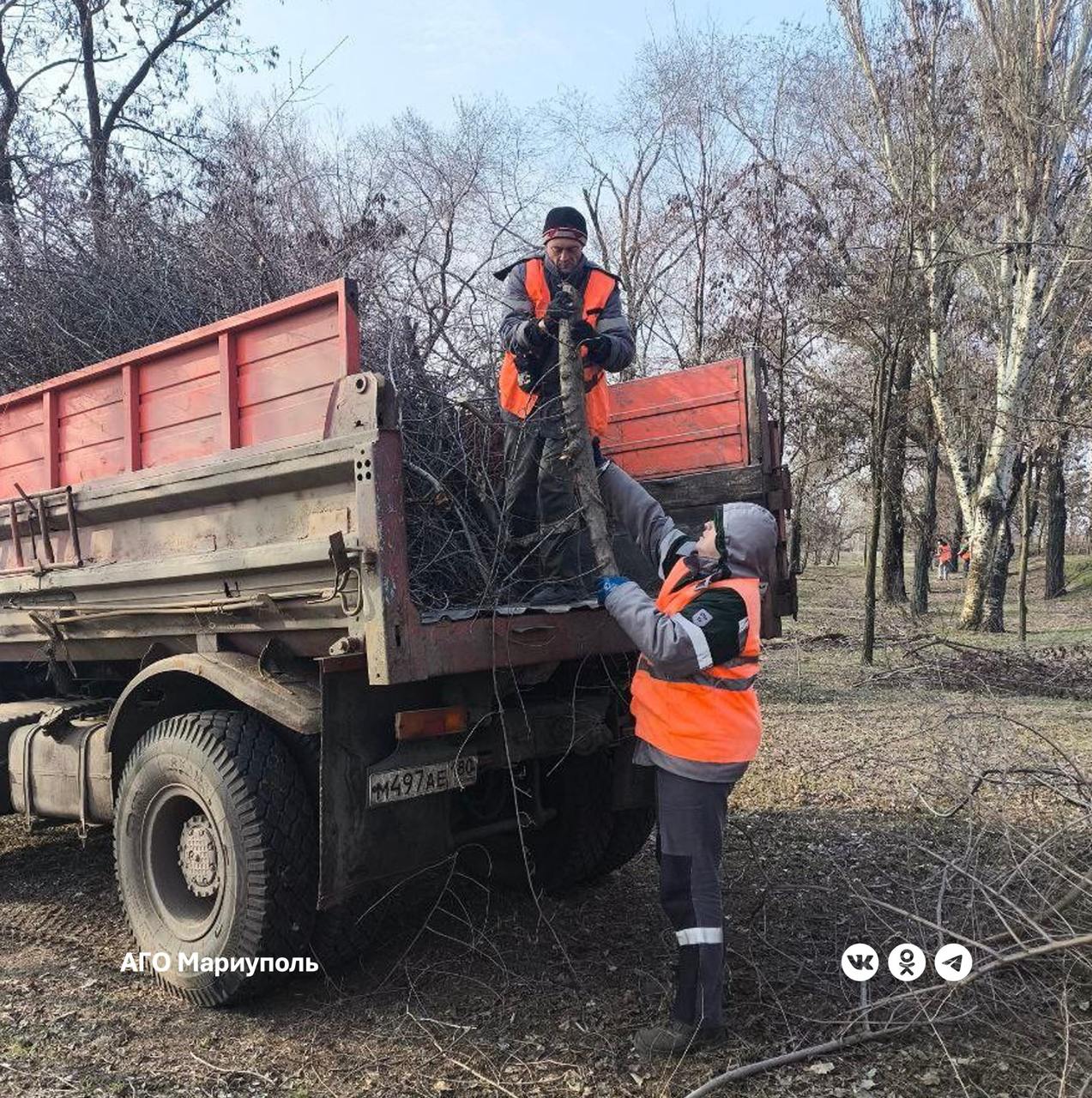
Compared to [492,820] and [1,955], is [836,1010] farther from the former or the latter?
[1,955]

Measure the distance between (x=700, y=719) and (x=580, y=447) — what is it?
1034mm

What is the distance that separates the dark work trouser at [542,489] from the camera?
155 inches

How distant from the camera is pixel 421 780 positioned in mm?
3287

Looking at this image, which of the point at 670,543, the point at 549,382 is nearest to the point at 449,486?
the point at 549,382

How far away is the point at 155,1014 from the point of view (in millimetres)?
3438

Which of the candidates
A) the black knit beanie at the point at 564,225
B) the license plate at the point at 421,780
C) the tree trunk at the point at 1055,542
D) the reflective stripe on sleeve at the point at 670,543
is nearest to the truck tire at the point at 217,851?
the license plate at the point at 421,780

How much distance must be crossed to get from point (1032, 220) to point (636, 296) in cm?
581

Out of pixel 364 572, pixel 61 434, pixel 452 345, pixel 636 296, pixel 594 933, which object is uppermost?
pixel 636 296

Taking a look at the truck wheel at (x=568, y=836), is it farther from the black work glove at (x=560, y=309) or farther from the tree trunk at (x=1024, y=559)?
the tree trunk at (x=1024, y=559)

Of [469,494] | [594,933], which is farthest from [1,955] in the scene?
[469,494]

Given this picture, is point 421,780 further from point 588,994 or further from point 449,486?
point 449,486

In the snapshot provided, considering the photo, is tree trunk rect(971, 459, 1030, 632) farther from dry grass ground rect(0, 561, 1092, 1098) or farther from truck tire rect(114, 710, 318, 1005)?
truck tire rect(114, 710, 318, 1005)

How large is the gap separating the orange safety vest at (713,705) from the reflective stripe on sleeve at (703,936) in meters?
0.53

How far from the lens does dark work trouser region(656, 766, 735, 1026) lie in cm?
308
